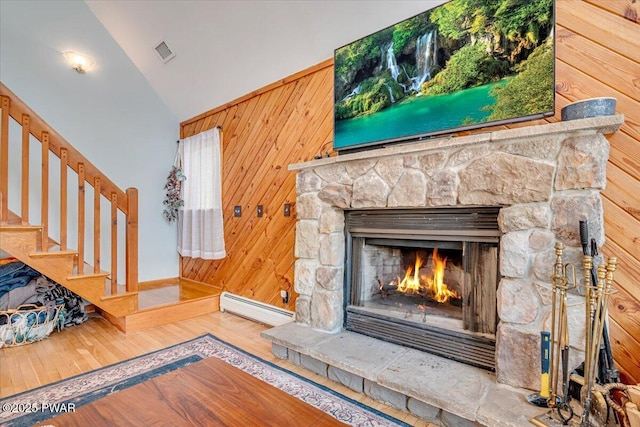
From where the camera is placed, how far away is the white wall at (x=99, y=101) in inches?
126

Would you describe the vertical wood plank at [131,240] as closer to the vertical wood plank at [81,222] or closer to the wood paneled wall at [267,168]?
the vertical wood plank at [81,222]

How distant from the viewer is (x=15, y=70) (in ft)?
10.4

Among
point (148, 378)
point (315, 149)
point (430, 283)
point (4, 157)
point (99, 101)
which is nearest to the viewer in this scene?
point (148, 378)

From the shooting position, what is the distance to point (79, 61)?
345 centimetres

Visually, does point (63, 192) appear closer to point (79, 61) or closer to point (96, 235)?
point (96, 235)

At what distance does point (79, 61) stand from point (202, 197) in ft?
6.59

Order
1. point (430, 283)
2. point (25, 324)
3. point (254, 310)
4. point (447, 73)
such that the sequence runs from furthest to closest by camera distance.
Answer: point (254, 310) → point (25, 324) → point (430, 283) → point (447, 73)

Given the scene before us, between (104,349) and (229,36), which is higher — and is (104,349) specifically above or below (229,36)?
below

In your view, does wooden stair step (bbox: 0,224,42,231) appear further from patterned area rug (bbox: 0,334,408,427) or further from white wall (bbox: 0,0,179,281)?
white wall (bbox: 0,0,179,281)

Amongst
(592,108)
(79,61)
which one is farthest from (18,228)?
(592,108)

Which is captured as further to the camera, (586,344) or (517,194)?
(517,194)

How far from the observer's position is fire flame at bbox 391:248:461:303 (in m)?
2.12

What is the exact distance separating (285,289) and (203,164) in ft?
6.42

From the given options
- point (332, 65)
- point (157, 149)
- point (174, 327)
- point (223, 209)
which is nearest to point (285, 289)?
point (174, 327)
